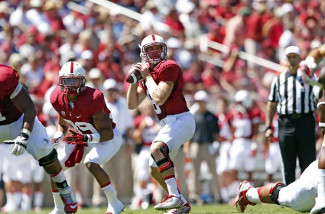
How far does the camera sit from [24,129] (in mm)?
7602

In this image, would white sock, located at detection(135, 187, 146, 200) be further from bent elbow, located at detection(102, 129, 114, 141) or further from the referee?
bent elbow, located at detection(102, 129, 114, 141)

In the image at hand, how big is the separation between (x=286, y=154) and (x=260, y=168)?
4.23 metres

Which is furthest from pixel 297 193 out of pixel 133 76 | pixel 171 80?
pixel 133 76

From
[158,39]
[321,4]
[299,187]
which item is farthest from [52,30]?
[299,187]

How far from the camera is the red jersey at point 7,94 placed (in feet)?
25.0

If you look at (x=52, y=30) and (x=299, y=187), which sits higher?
(x=52, y=30)

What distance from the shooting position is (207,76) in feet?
47.9

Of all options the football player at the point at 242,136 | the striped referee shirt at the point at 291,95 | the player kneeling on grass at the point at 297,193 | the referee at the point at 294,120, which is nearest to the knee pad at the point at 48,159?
the player kneeling on grass at the point at 297,193

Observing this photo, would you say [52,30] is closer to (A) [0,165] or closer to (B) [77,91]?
(A) [0,165]

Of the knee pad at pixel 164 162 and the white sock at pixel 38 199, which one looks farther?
the white sock at pixel 38 199

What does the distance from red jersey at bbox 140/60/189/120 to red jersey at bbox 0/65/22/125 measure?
4.43 ft

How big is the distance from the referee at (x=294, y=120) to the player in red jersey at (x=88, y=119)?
2.26 m

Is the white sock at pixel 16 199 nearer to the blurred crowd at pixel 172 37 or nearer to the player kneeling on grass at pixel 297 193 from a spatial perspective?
the blurred crowd at pixel 172 37

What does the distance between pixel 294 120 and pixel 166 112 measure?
1.95m
